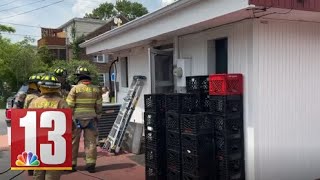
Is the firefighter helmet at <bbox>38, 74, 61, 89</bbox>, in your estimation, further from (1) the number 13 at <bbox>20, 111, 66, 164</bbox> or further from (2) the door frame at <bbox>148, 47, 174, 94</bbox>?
(2) the door frame at <bbox>148, 47, 174, 94</bbox>

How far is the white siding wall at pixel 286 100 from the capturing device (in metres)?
6.04

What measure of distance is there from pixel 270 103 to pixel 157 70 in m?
3.25

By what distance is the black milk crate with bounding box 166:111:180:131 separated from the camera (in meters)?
6.19

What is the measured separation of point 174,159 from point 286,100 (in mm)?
1950

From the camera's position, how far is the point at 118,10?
A: 73.1 meters

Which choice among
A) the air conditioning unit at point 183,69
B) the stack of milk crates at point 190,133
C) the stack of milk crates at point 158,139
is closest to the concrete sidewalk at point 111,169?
the stack of milk crates at point 158,139

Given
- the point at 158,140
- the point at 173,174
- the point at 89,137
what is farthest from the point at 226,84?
the point at 89,137

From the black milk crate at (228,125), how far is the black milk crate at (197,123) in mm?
103

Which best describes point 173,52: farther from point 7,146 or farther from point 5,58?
point 5,58

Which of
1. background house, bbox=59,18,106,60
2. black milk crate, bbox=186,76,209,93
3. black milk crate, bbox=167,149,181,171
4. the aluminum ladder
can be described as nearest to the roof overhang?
Result: black milk crate, bbox=186,76,209,93

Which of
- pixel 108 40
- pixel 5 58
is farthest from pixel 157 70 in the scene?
pixel 5 58

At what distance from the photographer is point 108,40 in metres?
11.1

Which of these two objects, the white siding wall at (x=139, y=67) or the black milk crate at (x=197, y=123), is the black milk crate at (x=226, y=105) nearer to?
the black milk crate at (x=197, y=123)

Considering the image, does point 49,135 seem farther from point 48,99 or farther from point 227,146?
point 227,146
